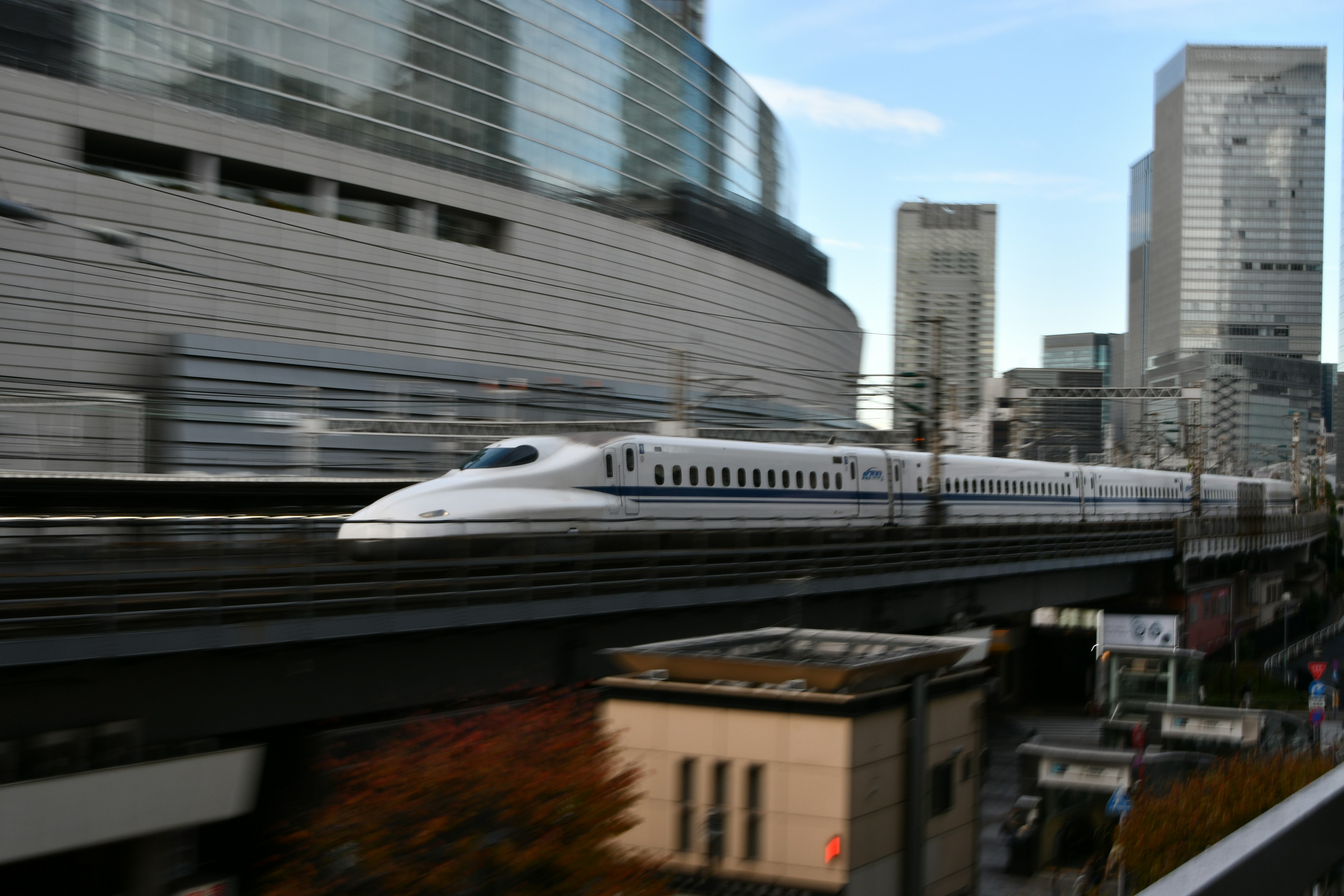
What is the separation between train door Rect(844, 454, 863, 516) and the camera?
1206 inches

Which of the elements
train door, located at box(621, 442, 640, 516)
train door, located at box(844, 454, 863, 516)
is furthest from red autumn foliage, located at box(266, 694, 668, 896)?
train door, located at box(844, 454, 863, 516)

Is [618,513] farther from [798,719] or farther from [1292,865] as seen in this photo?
[1292,865]

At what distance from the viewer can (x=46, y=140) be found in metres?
35.3

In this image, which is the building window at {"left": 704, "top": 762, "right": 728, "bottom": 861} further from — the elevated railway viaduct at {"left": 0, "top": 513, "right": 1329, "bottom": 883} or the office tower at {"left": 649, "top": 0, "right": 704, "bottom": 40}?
the office tower at {"left": 649, "top": 0, "right": 704, "bottom": 40}

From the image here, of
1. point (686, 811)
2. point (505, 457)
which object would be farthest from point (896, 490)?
point (686, 811)

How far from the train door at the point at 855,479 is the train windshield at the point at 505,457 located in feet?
36.1

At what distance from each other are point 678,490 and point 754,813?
13.3 metres

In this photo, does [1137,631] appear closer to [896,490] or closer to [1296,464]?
[896,490]

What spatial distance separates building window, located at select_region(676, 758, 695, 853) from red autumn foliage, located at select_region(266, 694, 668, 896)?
102 inches

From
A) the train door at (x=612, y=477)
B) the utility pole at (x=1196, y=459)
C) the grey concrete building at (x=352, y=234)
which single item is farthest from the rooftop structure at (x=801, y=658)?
the utility pole at (x=1196, y=459)

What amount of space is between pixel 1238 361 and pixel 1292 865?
7752 inches

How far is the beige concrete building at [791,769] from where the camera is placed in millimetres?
11297

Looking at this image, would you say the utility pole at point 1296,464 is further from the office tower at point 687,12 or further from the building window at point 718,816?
the building window at point 718,816

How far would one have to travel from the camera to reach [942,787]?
12.9 metres
